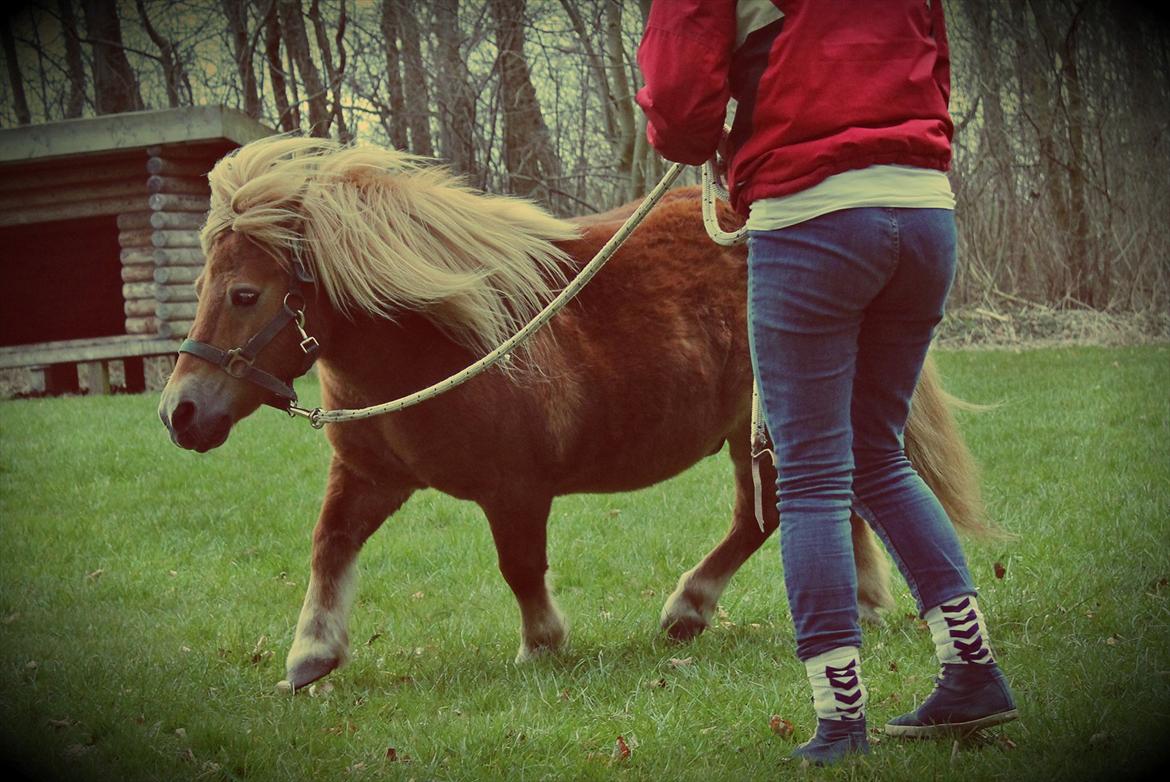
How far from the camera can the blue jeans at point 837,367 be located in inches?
101

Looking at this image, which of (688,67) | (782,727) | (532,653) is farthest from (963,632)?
(532,653)

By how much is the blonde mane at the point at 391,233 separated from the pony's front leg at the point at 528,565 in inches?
22.4

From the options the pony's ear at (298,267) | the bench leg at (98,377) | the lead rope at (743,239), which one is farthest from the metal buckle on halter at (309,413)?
the bench leg at (98,377)

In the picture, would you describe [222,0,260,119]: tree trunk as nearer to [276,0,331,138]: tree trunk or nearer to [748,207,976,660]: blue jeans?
[276,0,331,138]: tree trunk

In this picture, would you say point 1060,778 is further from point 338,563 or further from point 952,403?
point 338,563

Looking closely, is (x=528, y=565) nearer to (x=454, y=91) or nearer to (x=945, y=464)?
(x=945, y=464)

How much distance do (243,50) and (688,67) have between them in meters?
15.9

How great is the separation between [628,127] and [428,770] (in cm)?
1198

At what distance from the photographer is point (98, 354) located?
1336 centimetres

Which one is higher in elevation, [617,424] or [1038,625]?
[617,424]

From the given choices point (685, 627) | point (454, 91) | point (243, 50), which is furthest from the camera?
point (243, 50)

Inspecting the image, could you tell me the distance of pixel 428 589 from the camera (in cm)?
545

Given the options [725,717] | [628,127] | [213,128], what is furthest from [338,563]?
[628,127]

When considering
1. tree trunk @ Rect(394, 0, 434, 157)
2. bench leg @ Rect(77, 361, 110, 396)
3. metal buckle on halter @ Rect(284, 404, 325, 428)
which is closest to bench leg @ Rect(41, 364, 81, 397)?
bench leg @ Rect(77, 361, 110, 396)
